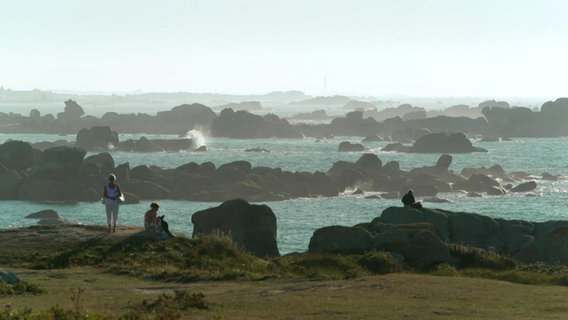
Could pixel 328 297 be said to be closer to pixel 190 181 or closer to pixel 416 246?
pixel 416 246

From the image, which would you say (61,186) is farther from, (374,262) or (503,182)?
(374,262)

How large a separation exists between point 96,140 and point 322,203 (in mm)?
73773

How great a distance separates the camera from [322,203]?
8531 centimetres

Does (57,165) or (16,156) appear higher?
(16,156)

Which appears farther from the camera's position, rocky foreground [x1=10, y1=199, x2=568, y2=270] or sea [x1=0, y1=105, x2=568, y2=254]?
sea [x1=0, y1=105, x2=568, y2=254]

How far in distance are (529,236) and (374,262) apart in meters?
13.3

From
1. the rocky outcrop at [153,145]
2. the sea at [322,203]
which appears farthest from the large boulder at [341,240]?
the rocky outcrop at [153,145]

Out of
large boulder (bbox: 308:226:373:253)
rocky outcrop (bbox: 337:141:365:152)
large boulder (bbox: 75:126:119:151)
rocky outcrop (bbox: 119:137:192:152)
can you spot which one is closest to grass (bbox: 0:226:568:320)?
large boulder (bbox: 308:226:373:253)

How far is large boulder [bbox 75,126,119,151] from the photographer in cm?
14975

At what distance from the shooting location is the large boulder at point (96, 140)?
150m

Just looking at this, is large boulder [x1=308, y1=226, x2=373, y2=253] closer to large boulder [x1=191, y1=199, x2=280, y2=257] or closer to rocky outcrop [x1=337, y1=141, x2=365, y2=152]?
large boulder [x1=191, y1=199, x2=280, y2=257]

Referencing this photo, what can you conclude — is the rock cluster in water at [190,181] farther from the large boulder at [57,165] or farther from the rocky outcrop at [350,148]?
the rocky outcrop at [350,148]

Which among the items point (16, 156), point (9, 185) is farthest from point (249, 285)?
point (16, 156)

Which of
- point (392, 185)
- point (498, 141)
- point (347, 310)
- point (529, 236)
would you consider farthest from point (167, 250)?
point (498, 141)
